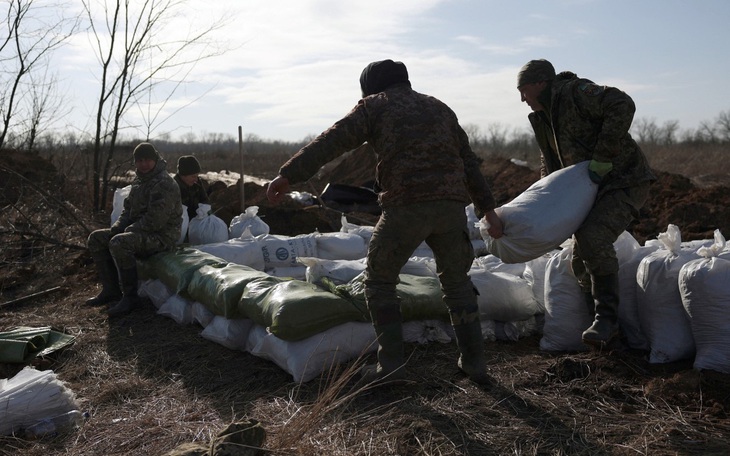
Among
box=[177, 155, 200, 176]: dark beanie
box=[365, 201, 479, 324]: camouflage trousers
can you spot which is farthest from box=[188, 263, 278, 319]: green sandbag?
box=[177, 155, 200, 176]: dark beanie

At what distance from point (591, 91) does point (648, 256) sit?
939mm

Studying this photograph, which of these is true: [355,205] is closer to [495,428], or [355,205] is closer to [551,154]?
[551,154]

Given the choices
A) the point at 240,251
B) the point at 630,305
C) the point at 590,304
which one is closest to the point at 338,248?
the point at 240,251

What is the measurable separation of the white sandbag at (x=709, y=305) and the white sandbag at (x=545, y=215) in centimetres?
59

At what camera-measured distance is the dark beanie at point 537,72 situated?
391cm

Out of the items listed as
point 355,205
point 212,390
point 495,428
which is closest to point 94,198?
point 355,205

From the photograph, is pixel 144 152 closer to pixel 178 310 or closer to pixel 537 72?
pixel 178 310

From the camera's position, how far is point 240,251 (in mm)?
5980

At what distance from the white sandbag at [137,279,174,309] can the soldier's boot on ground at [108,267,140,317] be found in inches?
4.7

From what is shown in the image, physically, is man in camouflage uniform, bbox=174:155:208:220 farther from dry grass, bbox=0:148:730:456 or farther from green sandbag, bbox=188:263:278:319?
dry grass, bbox=0:148:730:456

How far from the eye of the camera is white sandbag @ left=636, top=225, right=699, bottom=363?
3664 millimetres

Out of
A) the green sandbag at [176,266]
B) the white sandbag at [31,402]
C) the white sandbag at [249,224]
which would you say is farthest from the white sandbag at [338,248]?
the white sandbag at [31,402]

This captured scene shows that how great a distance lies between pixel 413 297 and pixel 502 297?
1.99 ft

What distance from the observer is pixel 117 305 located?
5609mm
